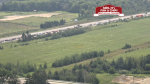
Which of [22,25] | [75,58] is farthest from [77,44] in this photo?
[22,25]

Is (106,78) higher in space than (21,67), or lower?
lower

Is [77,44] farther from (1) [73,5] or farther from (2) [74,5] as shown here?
(1) [73,5]

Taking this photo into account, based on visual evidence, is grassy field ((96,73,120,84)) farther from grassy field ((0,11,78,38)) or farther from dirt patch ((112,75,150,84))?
grassy field ((0,11,78,38))

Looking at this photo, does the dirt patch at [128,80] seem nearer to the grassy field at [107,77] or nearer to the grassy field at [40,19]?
the grassy field at [107,77]

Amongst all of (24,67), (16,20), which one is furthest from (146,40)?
(16,20)

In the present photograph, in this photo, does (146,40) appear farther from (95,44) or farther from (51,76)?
(51,76)

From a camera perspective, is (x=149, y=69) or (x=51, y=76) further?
(x=149, y=69)
